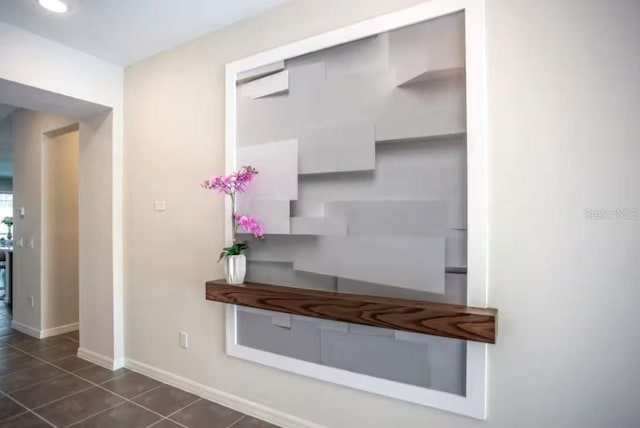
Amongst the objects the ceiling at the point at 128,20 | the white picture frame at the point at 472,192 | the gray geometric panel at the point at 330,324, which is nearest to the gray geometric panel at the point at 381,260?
the white picture frame at the point at 472,192

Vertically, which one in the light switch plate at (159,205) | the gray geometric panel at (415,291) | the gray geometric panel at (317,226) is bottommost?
the gray geometric panel at (415,291)

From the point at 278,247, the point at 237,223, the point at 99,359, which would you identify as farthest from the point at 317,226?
the point at 99,359

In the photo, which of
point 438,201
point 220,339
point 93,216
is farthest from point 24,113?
point 438,201

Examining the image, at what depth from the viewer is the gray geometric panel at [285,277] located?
1.92 m

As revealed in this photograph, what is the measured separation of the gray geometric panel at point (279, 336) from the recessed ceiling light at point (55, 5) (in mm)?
2198

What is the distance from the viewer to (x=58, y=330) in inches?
152

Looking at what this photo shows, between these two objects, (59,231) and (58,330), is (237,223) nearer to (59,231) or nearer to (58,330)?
(59,231)

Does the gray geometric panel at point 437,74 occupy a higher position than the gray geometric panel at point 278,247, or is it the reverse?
the gray geometric panel at point 437,74

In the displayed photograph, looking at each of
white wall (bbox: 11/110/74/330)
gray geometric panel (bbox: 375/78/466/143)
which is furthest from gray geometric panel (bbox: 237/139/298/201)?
white wall (bbox: 11/110/74/330)

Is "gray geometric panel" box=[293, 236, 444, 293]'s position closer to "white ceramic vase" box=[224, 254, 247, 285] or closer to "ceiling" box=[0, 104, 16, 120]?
"white ceramic vase" box=[224, 254, 247, 285]

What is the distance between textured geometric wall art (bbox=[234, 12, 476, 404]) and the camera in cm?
159

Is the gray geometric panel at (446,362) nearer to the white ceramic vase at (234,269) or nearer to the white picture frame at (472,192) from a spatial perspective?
the white picture frame at (472,192)

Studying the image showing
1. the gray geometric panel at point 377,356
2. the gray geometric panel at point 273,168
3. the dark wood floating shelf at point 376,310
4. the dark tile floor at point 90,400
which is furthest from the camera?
the dark tile floor at point 90,400

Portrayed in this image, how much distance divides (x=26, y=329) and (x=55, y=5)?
12.2ft
